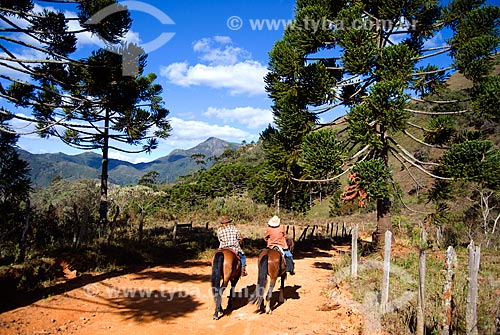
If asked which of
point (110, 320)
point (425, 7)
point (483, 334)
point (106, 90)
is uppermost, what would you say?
point (425, 7)

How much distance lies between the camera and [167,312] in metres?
7.20

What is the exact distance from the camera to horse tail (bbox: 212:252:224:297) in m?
6.61

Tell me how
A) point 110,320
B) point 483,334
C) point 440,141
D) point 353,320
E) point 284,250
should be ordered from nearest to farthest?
point 483,334 < point 353,320 < point 110,320 < point 284,250 < point 440,141

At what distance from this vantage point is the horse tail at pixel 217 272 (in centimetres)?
661

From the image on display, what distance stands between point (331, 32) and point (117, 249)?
984 centimetres

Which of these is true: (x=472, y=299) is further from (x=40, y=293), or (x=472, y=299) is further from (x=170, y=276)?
(x=40, y=293)

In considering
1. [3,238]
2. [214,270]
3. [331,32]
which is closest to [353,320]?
[214,270]

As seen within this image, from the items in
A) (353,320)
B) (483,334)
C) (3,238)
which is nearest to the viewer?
(483,334)

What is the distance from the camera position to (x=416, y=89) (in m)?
11.8

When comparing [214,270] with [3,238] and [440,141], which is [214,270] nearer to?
[3,238]

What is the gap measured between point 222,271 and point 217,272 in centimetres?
12

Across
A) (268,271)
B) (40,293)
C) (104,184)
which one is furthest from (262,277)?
(104,184)

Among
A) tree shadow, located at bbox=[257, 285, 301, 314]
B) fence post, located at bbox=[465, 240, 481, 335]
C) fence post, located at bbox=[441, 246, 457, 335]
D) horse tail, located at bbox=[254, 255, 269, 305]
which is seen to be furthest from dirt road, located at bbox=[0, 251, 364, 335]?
fence post, located at bbox=[465, 240, 481, 335]

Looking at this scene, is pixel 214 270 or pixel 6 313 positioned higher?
pixel 214 270
